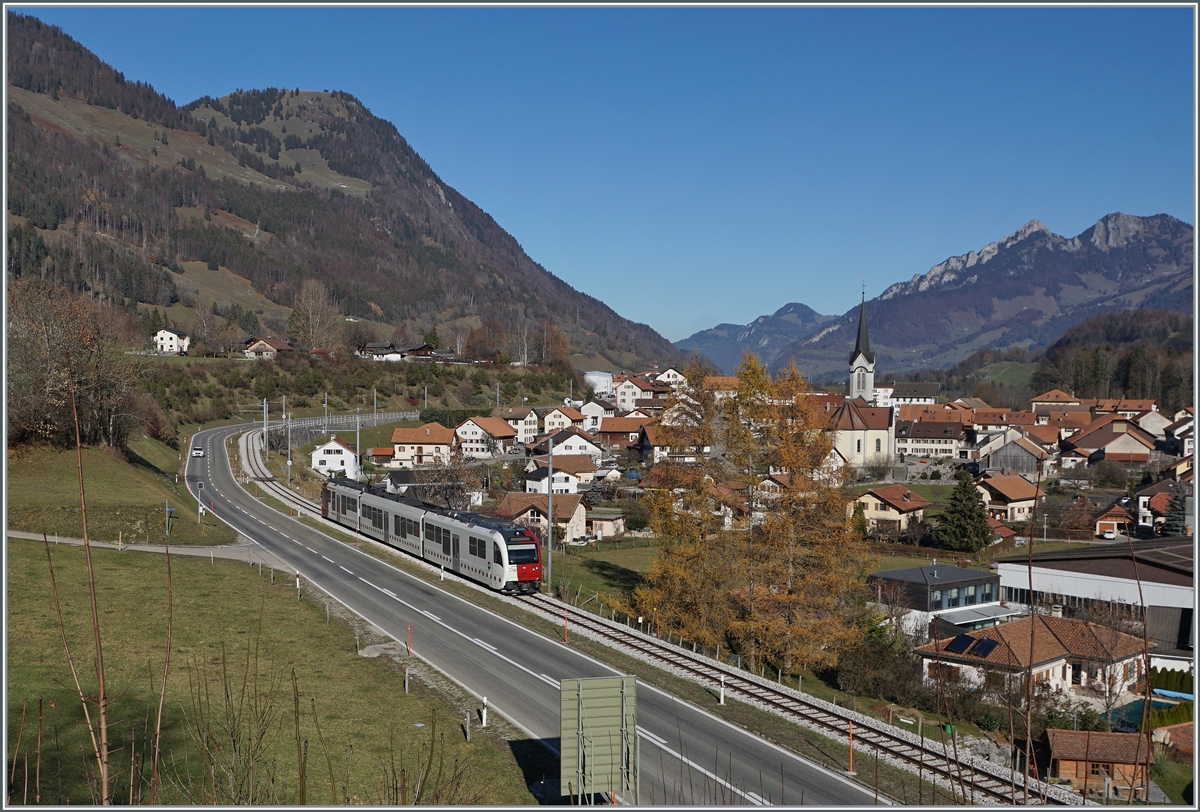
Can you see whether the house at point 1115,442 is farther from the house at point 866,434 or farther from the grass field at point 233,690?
the grass field at point 233,690

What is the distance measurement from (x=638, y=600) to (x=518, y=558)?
16.1 ft

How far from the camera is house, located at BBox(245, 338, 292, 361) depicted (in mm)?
134475

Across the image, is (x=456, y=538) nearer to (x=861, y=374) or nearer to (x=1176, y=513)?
(x=1176, y=513)

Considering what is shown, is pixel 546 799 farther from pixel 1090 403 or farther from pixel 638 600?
pixel 1090 403

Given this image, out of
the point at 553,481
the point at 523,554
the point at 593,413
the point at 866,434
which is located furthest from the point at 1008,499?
the point at 593,413

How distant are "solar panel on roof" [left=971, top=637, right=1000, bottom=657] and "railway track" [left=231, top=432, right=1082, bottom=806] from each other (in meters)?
8.18

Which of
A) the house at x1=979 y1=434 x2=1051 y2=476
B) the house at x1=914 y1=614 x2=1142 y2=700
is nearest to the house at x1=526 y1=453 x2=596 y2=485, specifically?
the house at x1=979 y1=434 x2=1051 y2=476

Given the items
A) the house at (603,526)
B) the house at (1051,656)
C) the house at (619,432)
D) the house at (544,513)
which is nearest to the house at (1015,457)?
the house at (619,432)

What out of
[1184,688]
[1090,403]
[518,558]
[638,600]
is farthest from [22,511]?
[1090,403]

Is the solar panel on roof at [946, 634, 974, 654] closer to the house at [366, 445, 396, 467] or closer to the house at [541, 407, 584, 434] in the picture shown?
the house at [366, 445, 396, 467]

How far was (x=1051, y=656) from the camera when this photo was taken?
98.8 ft

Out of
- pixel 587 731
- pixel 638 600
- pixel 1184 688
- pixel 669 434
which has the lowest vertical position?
pixel 1184 688

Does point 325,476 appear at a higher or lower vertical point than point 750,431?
lower

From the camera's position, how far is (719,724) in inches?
761
